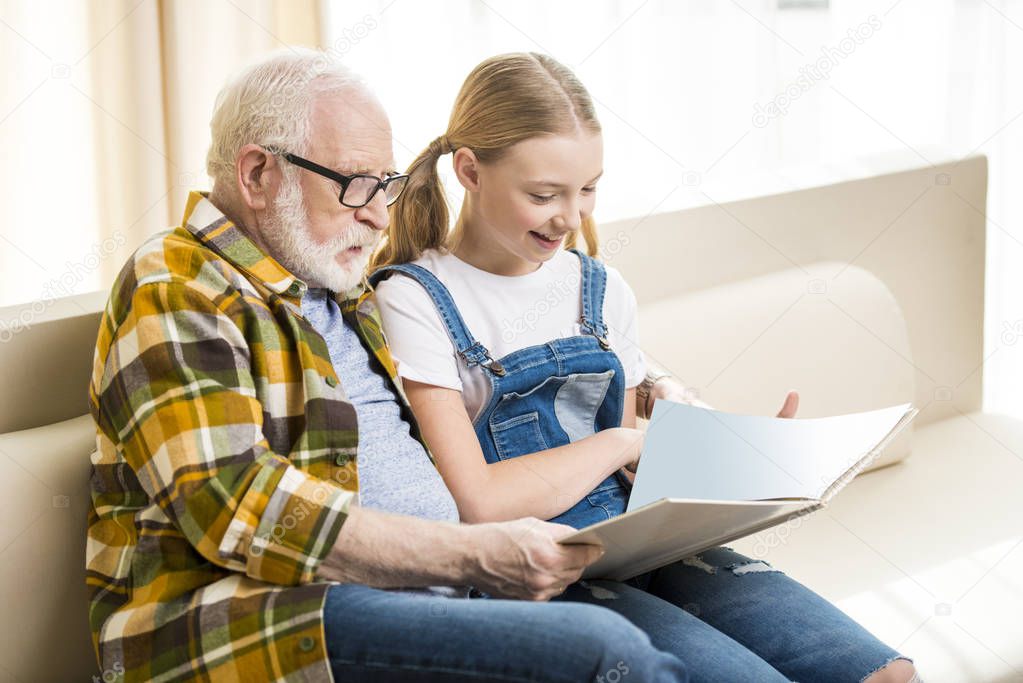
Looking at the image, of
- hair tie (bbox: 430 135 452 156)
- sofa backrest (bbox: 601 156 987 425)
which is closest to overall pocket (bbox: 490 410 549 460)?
hair tie (bbox: 430 135 452 156)

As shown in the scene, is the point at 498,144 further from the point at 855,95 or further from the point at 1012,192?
the point at 1012,192

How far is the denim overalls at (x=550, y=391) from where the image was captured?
57.3 inches

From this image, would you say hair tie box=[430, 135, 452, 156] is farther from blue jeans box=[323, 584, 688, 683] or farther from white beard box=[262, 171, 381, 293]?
blue jeans box=[323, 584, 688, 683]

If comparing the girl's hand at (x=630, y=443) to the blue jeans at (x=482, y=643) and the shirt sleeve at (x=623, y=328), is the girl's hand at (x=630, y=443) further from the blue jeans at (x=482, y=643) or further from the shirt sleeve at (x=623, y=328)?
the blue jeans at (x=482, y=643)

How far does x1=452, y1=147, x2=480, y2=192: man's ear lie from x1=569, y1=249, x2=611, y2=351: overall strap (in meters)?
0.22

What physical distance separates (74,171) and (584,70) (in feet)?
4.17

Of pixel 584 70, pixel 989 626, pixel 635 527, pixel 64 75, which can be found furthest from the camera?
pixel 584 70

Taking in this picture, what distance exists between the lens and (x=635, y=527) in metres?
1.12

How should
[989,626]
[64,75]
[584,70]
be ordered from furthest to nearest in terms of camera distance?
[584,70], [64,75], [989,626]

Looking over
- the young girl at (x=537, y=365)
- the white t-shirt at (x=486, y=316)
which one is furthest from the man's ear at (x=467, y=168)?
the white t-shirt at (x=486, y=316)

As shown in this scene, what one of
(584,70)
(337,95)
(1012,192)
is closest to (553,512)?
(337,95)

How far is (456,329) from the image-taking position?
1.45m

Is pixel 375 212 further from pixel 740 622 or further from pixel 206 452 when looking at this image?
pixel 740 622

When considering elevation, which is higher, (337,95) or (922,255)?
(922,255)
